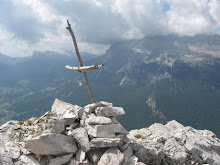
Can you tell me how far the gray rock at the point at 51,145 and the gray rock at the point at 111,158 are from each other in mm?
2771

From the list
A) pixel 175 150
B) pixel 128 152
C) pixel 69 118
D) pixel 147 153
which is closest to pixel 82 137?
pixel 69 118

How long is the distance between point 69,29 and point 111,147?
1311 centimetres

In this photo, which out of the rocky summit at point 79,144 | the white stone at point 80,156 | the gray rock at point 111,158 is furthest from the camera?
the white stone at point 80,156

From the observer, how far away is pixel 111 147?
15.5m

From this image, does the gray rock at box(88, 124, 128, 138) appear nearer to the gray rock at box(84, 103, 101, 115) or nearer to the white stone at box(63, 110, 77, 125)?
the white stone at box(63, 110, 77, 125)

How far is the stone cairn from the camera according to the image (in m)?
13.6

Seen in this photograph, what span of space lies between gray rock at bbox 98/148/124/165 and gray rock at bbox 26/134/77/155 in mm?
2771

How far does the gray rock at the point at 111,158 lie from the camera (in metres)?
13.8

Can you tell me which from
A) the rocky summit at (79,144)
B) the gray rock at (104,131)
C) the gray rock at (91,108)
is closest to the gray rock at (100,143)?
the rocky summit at (79,144)

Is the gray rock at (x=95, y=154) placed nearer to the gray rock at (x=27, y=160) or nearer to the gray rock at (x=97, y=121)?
the gray rock at (x=97, y=121)

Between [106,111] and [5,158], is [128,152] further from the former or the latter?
[5,158]

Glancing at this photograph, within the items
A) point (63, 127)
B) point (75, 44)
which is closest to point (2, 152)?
point (63, 127)

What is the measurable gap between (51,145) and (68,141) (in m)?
1.62

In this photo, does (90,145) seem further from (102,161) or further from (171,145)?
(171,145)
